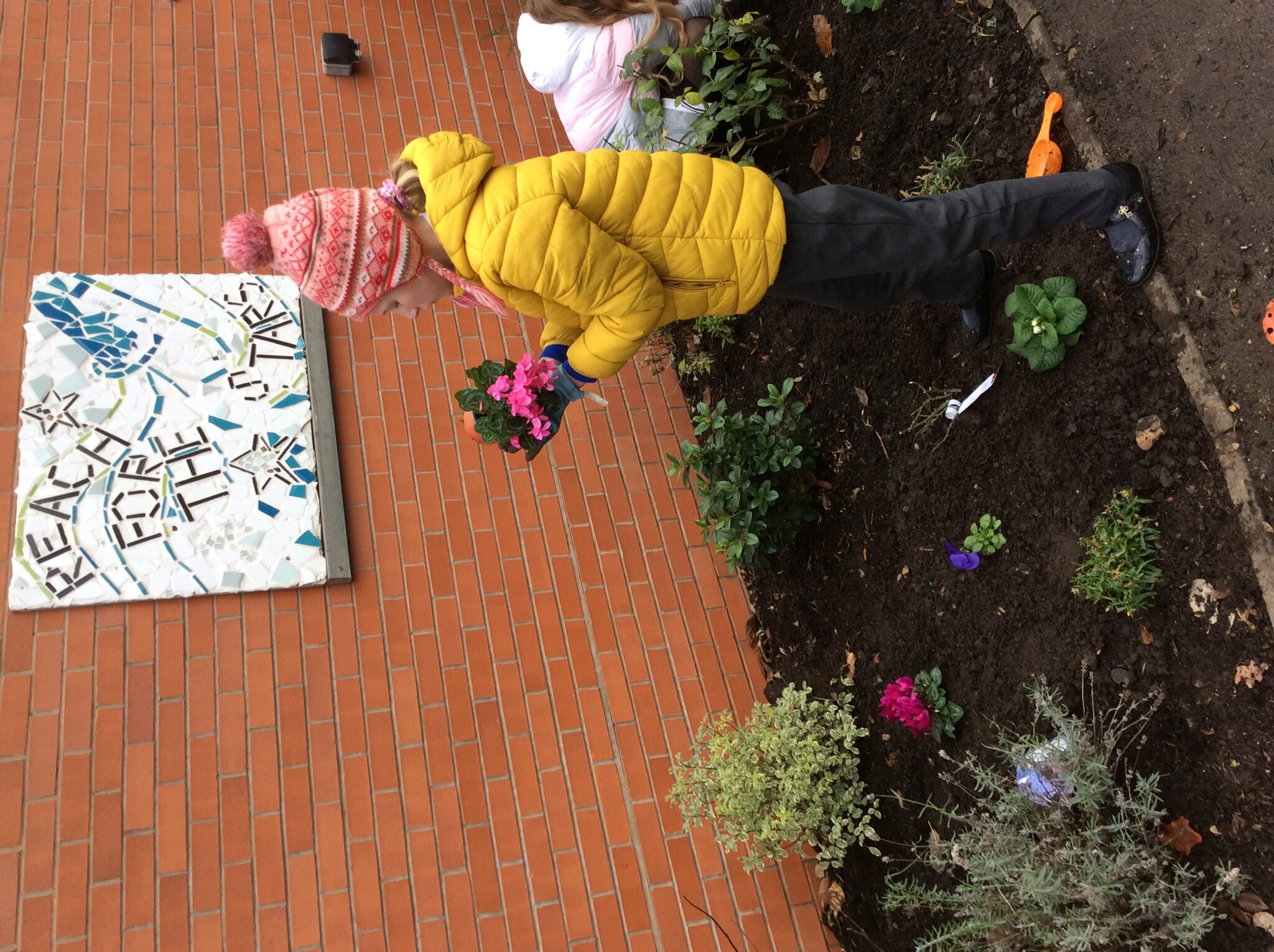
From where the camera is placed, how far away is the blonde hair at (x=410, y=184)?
2.21 metres

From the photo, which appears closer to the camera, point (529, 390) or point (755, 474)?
point (529, 390)

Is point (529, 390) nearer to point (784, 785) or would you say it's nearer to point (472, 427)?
point (472, 427)

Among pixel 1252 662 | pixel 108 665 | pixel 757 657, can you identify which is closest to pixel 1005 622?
pixel 1252 662

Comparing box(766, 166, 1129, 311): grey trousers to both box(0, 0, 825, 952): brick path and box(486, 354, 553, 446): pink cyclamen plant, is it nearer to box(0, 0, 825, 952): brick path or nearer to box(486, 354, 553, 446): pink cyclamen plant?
box(486, 354, 553, 446): pink cyclamen plant

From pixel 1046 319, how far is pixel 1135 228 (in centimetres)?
33

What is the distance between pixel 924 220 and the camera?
2.36m

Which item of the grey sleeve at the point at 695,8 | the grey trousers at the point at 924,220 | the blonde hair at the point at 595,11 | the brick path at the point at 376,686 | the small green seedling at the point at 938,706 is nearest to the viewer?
the grey trousers at the point at 924,220

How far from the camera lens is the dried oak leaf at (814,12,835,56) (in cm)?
353

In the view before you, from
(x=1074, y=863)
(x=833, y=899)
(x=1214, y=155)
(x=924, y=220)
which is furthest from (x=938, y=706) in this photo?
(x=1214, y=155)

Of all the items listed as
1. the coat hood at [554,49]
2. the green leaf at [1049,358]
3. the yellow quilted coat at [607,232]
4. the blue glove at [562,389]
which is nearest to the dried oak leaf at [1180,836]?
the green leaf at [1049,358]

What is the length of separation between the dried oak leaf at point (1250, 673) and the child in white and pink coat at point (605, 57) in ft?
9.22

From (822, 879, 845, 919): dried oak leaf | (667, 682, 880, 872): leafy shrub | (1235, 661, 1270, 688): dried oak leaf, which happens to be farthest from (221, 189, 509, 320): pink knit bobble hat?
(822, 879, 845, 919): dried oak leaf

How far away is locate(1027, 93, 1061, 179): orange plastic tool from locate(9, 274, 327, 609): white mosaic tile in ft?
9.30

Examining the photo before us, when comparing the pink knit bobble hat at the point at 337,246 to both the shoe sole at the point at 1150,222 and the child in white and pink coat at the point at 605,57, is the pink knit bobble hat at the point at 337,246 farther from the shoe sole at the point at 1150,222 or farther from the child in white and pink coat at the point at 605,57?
the shoe sole at the point at 1150,222
